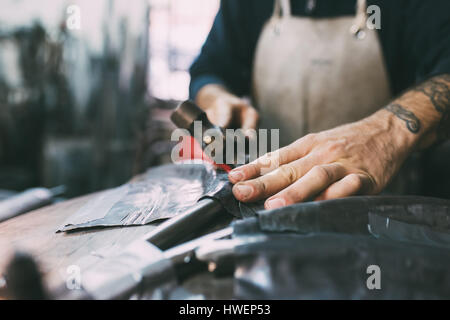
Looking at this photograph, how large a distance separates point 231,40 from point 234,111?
651 millimetres

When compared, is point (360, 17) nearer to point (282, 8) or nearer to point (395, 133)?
point (282, 8)

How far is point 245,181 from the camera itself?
0.80 m

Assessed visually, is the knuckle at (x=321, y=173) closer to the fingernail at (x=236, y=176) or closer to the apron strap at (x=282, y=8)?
the fingernail at (x=236, y=176)

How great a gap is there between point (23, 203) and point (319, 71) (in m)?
1.33

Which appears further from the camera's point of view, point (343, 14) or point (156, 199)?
point (343, 14)

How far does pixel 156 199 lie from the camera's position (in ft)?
2.93

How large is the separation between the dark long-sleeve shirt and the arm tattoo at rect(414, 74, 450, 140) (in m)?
0.05

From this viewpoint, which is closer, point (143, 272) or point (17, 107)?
point (143, 272)

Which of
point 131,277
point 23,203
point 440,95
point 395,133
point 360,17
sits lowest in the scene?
point 23,203

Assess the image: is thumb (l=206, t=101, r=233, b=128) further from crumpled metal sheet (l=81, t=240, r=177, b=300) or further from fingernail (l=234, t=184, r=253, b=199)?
crumpled metal sheet (l=81, t=240, r=177, b=300)

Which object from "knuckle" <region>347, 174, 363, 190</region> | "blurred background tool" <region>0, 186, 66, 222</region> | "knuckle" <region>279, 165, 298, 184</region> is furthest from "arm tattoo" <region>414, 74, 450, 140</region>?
"blurred background tool" <region>0, 186, 66, 222</region>

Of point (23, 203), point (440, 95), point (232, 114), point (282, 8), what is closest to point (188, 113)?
point (232, 114)

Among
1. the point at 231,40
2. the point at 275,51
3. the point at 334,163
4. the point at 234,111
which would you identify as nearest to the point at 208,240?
the point at 334,163

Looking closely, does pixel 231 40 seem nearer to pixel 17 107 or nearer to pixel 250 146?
pixel 250 146
